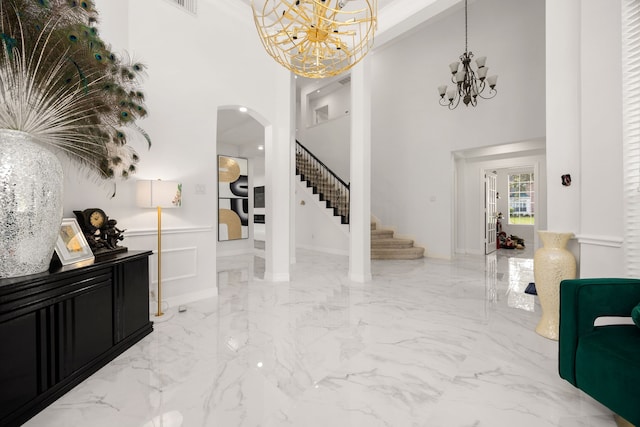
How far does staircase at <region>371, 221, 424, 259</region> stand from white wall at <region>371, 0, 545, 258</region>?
0.36m

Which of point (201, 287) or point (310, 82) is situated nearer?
point (201, 287)

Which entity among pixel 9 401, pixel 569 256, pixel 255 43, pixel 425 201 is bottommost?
pixel 9 401

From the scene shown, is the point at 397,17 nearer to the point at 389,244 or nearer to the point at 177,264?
the point at 177,264

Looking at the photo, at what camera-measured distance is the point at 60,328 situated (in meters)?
1.72

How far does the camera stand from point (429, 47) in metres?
6.84

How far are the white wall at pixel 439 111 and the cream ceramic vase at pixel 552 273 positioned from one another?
12.6 feet

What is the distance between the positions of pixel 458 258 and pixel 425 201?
1559 mm

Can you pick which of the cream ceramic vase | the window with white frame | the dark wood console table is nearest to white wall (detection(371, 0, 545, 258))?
the window with white frame

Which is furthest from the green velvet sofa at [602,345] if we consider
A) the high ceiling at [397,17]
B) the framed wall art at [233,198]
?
the framed wall art at [233,198]

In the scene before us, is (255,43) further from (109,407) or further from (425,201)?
(425,201)

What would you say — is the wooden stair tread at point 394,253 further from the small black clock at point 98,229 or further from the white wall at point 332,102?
the small black clock at point 98,229

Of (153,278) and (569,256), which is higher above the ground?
(569,256)

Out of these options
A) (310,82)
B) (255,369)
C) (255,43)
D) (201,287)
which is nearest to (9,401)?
(255,369)

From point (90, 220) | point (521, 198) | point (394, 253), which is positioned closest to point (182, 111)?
point (90, 220)
